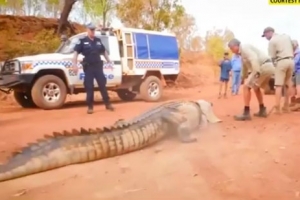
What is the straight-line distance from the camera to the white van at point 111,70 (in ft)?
40.0

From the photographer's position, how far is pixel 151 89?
1510cm

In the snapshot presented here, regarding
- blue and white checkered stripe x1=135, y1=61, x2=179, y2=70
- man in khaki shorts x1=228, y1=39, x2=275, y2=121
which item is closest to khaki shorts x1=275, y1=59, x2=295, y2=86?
man in khaki shorts x1=228, y1=39, x2=275, y2=121

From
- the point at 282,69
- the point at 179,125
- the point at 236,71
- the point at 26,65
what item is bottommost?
the point at 179,125

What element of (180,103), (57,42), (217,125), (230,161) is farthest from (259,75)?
(57,42)

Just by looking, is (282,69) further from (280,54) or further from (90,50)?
(90,50)

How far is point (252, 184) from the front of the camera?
15.1 ft

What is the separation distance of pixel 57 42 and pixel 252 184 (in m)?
17.4

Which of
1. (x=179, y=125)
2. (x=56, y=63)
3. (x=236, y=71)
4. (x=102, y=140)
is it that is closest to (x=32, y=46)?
(x=56, y=63)

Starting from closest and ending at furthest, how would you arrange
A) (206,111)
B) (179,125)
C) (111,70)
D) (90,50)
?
(179,125) → (206,111) → (90,50) → (111,70)

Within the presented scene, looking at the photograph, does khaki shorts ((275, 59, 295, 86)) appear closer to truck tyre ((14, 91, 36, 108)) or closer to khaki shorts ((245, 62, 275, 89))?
khaki shorts ((245, 62, 275, 89))

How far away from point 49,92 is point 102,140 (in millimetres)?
6948

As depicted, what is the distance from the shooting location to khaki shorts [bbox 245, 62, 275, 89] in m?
8.61

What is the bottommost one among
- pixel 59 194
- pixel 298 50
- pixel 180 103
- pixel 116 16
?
pixel 59 194

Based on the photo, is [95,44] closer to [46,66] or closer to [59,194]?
[46,66]
